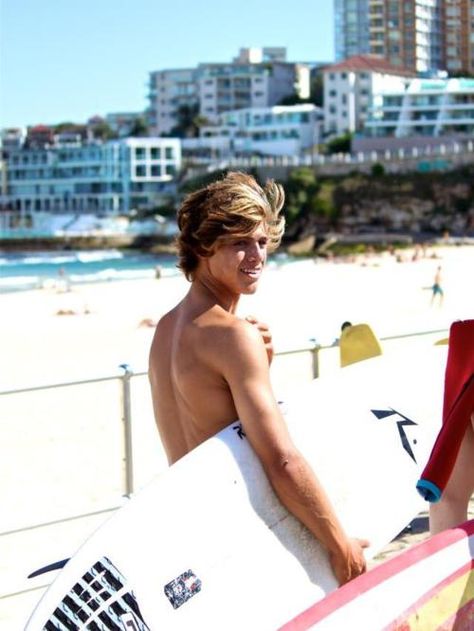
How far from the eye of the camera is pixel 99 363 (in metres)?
15.4

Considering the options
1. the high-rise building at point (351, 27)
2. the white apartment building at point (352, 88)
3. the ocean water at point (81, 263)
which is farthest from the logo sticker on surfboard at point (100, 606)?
the high-rise building at point (351, 27)

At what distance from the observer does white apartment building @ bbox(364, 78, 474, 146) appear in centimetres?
8262

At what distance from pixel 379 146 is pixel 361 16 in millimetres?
30410

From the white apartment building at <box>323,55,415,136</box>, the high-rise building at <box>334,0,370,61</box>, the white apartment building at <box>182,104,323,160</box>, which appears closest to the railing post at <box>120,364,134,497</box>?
the white apartment building at <box>182,104,323,160</box>

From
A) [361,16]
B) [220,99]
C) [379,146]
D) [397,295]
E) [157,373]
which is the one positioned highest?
[361,16]

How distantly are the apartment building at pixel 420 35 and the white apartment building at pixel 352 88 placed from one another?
307 cm

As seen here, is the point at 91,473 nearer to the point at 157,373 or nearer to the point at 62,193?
the point at 157,373

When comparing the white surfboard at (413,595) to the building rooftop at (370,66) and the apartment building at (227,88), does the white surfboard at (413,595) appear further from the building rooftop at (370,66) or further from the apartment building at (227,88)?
the apartment building at (227,88)

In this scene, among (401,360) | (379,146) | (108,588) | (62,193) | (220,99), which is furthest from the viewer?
(220,99)

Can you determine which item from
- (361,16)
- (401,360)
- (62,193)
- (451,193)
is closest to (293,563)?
(401,360)

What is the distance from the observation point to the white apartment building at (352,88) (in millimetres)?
91000

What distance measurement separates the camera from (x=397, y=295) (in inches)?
1065

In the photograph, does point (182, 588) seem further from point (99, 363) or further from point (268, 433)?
point (99, 363)

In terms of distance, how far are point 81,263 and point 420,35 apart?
136ft
